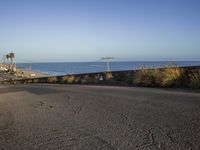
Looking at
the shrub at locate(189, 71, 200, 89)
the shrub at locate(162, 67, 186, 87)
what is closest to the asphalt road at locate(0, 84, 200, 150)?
the shrub at locate(189, 71, 200, 89)

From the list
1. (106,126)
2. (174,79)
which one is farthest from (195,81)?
(106,126)

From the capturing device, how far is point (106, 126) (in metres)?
6.88

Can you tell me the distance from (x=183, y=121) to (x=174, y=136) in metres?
1.26

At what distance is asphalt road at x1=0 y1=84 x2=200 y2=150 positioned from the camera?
5505 millimetres

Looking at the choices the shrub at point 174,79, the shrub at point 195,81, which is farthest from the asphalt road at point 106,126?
the shrub at point 174,79

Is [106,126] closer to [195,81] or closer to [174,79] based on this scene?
[195,81]

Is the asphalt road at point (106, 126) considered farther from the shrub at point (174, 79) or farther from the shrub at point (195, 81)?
the shrub at point (174, 79)

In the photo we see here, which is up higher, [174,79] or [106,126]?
[174,79]

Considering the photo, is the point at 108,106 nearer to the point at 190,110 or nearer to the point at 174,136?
the point at 190,110

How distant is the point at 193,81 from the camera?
47.6 feet

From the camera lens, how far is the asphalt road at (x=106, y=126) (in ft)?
18.1

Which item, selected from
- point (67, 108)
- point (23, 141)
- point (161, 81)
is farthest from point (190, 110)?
point (161, 81)

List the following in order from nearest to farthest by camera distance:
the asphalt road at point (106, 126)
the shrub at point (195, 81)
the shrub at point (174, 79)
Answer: the asphalt road at point (106, 126)
the shrub at point (195, 81)
the shrub at point (174, 79)

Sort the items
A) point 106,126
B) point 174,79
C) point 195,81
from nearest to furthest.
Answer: point 106,126 < point 195,81 < point 174,79
